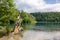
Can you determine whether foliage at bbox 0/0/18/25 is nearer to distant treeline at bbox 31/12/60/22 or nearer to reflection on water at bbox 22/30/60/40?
reflection on water at bbox 22/30/60/40

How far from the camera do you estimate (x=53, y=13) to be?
13488 cm

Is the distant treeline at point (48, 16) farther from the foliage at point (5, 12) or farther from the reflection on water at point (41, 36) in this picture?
the foliage at point (5, 12)

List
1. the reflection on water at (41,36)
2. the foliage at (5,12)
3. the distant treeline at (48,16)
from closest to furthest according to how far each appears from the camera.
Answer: the reflection on water at (41,36) < the foliage at (5,12) < the distant treeline at (48,16)

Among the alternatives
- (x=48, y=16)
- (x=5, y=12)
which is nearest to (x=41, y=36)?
(x=5, y=12)

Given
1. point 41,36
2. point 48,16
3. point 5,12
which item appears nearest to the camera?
point 41,36

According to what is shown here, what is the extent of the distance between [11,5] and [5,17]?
4.22m

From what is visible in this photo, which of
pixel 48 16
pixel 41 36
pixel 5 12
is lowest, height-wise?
pixel 48 16

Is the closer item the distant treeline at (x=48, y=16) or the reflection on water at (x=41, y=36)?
the reflection on water at (x=41, y=36)

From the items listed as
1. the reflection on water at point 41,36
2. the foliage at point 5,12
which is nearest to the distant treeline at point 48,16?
the reflection on water at point 41,36

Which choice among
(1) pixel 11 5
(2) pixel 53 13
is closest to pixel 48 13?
(2) pixel 53 13

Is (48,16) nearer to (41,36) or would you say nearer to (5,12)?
(5,12)

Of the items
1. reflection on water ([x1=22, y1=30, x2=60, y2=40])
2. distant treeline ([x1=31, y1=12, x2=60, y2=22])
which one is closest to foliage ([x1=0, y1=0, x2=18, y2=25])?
reflection on water ([x1=22, y1=30, x2=60, y2=40])

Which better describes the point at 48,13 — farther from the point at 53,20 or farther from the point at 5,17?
the point at 5,17

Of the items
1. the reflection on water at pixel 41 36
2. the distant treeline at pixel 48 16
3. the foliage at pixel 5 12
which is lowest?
the distant treeline at pixel 48 16
